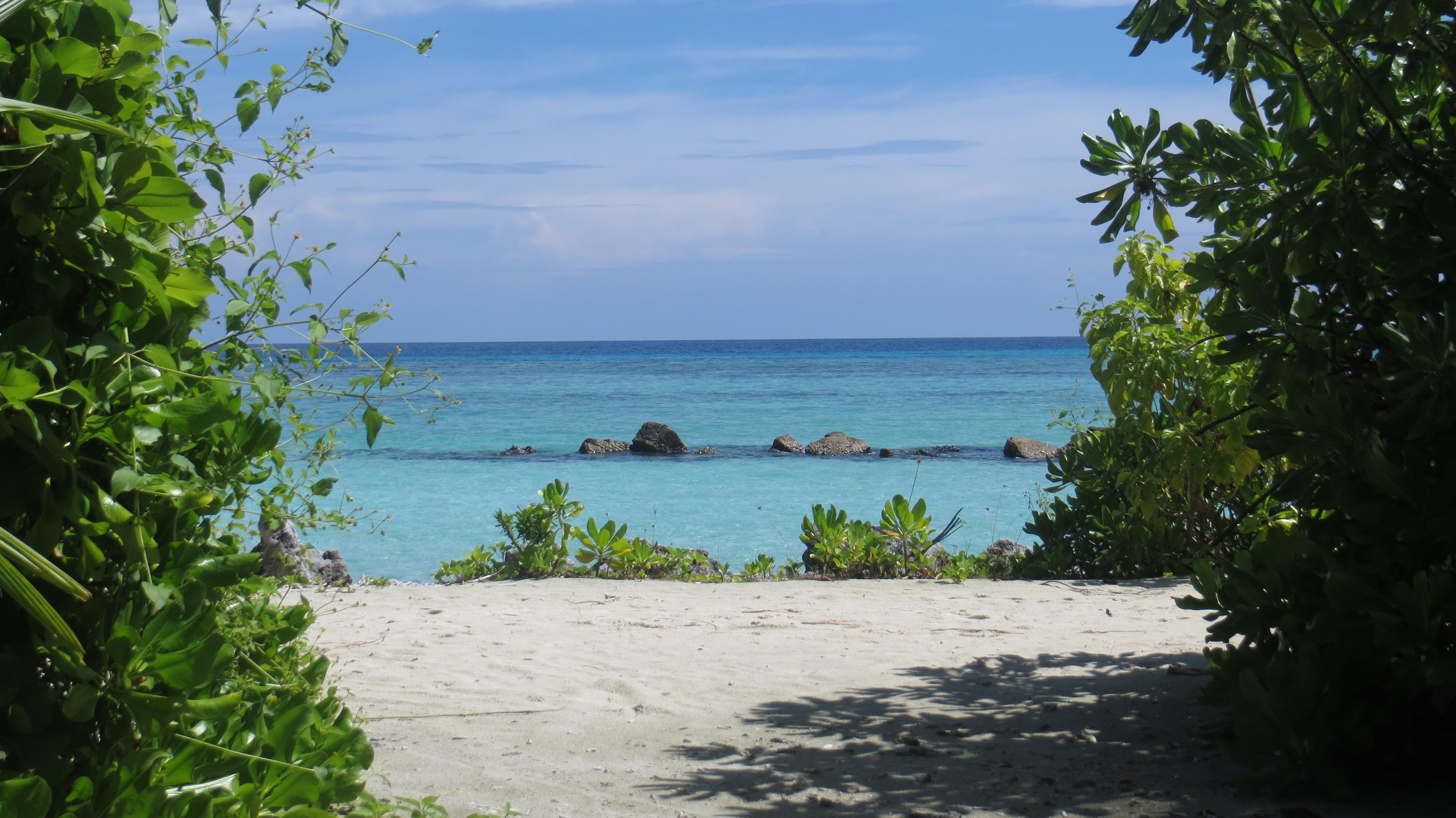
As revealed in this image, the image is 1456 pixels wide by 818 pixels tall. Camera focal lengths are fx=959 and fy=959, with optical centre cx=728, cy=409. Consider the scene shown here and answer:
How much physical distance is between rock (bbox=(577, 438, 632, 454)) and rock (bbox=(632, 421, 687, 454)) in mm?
353

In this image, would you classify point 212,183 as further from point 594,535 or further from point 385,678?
point 594,535

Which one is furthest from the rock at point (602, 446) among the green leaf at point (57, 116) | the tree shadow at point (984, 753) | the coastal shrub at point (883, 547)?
the green leaf at point (57, 116)

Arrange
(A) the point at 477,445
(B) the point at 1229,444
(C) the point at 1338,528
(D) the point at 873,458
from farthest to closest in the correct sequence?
(A) the point at 477,445 → (D) the point at 873,458 → (B) the point at 1229,444 → (C) the point at 1338,528

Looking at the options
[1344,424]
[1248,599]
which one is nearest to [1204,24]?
[1344,424]

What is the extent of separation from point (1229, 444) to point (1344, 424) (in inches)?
69.4

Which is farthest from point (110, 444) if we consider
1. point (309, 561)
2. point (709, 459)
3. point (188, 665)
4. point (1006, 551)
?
point (709, 459)

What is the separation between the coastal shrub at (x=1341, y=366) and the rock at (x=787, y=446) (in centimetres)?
1817

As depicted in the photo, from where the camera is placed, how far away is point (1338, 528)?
281cm

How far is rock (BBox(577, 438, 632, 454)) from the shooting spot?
71.3 ft

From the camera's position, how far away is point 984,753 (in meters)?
3.52

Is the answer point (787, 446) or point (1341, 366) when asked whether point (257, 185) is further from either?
point (787, 446)

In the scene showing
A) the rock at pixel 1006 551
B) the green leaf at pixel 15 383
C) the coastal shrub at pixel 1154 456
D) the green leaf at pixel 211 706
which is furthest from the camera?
the rock at pixel 1006 551

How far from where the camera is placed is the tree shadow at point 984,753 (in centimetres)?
305

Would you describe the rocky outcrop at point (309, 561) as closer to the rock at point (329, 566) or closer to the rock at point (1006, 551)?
the rock at point (329, 566)
